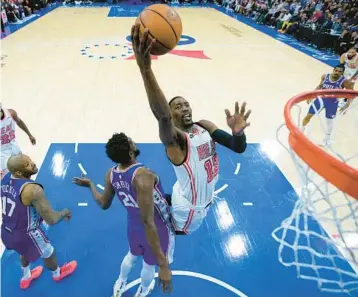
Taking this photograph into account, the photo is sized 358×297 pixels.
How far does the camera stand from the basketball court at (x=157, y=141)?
307cm

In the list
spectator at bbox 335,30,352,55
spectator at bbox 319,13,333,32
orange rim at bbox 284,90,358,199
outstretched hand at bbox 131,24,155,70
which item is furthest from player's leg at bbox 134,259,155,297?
spectator at bbox 319,13,333,32

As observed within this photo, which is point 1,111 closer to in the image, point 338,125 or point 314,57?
point 338,125

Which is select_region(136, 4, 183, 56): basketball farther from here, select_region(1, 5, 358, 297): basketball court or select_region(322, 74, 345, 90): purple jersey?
select_region(322, 74, 345, 90): purple jersey

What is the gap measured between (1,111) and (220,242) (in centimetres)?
272

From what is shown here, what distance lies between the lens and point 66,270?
118 inches

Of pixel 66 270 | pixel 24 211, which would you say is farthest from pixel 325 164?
pixel 66 270

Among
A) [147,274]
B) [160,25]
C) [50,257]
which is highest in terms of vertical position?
[160,25]

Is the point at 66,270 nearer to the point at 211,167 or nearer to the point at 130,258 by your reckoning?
the point at 130,258

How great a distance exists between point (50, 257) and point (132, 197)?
1.19 metres

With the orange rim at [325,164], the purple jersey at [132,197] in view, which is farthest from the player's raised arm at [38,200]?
the orange rim at [325,164]

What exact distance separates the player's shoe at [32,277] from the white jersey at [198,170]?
1686 mm

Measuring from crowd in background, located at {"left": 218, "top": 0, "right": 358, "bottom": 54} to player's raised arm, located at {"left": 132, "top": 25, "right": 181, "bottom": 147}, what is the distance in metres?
11.1

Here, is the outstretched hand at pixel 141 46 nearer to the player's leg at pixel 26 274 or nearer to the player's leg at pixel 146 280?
the player's leg at pixel 146 280

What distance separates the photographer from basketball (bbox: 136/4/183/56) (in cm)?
196
